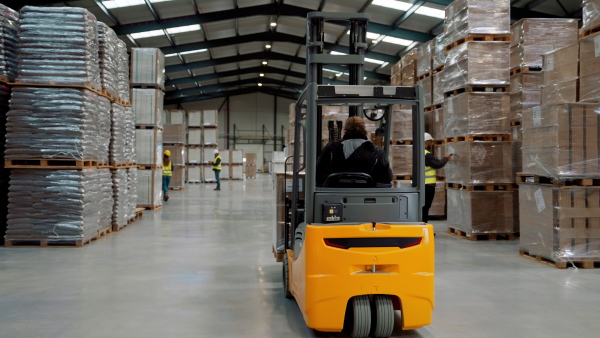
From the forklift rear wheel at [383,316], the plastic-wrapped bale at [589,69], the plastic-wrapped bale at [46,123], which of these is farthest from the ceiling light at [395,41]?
the forklift rear wheel at [383,316]

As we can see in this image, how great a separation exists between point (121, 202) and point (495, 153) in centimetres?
567

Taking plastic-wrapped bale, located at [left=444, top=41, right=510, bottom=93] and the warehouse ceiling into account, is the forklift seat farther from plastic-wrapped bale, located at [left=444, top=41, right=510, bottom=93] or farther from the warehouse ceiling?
the warehouse ceiling

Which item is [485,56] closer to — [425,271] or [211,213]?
[425,271]

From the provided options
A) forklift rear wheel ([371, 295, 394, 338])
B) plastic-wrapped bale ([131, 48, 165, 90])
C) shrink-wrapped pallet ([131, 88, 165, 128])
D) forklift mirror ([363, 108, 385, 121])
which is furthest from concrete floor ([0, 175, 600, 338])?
plastic-wrapped bale ([131, 48, 165, 90])

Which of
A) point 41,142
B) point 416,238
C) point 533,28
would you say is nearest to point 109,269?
point 41,142

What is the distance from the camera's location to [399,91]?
3.11 m

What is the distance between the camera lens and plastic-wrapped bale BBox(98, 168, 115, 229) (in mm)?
7055

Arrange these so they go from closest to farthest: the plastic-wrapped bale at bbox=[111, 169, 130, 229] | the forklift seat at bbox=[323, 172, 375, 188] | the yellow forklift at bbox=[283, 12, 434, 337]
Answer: the yellow forklift at bbox=[283, 12, 434, 337] → the forklift seat at bbox=[323, 172, 375, 188] → the plastic-wrapped bale at bbox=[111, 169, 130, 229]

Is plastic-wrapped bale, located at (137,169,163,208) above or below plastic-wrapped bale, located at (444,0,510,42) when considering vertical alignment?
below

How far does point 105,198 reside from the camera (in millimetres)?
7230

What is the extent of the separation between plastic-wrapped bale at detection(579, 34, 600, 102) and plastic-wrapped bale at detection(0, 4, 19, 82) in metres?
6.75

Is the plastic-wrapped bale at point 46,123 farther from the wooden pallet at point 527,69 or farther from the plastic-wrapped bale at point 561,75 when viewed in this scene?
the wooden pallet at point 527,69

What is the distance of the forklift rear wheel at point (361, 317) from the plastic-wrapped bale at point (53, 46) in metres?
4.88

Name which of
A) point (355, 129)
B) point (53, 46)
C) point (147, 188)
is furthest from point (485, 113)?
point (147, 188)
